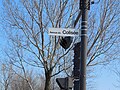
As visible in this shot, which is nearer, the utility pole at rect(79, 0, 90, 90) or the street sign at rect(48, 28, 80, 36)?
the utility pole at rect(79, 0, 90, 90)

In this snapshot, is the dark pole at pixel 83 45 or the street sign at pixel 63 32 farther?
the street sign at pixel 63 32

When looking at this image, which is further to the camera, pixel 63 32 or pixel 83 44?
pixel 63 32

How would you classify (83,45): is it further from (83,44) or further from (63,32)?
(63,32)

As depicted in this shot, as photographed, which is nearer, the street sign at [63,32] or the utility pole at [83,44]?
the utility pole at [83,44]

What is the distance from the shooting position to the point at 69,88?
862 cm

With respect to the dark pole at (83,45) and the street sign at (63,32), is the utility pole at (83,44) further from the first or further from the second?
the street sign at (63,32)

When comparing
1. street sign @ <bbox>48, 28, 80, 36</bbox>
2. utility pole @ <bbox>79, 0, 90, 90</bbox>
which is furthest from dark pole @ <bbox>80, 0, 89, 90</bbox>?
street sign @ <bbox>48, 28, 80, 36</bbox>

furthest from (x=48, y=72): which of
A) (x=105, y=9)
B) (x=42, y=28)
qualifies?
(x=105, y=9)

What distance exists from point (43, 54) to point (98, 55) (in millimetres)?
3276

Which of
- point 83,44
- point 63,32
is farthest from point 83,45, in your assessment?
point 63,32

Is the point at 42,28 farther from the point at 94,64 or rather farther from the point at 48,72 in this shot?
the point at 94,64

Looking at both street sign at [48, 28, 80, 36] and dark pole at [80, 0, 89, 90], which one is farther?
street sign at [48, 28, 80, 36]

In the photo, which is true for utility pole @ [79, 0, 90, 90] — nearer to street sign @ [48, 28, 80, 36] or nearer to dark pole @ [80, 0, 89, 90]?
dark pole @ [80, 0, 89, 90]

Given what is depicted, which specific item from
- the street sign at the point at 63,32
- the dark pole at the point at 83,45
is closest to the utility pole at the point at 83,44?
the dark pole at the point at 83,45
